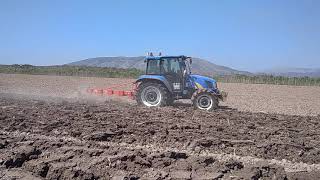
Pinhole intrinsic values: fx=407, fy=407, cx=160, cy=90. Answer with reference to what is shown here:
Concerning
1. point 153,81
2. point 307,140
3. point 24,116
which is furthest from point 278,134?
point 24,116

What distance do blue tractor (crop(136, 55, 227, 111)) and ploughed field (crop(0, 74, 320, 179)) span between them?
160 centimetres

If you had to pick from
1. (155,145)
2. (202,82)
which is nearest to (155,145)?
(155,145)

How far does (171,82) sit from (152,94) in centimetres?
86

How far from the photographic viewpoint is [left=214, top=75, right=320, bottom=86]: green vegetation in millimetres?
45812

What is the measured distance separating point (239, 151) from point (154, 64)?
7.12m

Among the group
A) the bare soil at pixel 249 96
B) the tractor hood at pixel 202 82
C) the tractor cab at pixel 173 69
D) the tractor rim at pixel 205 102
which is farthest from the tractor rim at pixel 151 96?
the bare soil at pixel 249 96

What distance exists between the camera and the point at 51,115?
12.1 meters

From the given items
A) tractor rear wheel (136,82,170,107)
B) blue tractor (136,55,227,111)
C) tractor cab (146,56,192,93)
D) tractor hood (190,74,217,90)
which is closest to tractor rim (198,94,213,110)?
blue tractor (136,55,227,111)

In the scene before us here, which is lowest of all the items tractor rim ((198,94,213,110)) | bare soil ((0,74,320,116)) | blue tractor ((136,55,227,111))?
bare soil ((0,74,320,116))

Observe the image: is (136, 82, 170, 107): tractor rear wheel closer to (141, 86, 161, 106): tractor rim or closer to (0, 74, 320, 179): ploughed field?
(141, 86, 161, 106): tractor rim

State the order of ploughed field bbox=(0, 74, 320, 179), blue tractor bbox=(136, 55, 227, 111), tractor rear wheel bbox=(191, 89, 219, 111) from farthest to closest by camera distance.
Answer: blue tractor bbox=(136, 55, 227, 111), tractor rear wheel bbox=(191, 89, 219, 111), ploughed field bbox=(0, 74, 320, 179)

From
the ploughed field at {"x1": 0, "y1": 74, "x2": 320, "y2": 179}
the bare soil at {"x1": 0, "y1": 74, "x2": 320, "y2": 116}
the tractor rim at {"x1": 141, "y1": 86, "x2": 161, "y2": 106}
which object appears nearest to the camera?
the ploughed field at {"x1": 0, "y1": 74, "x2": 320, "y2": 179}

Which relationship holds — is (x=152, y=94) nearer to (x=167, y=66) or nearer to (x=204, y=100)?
(x=167, y=66)

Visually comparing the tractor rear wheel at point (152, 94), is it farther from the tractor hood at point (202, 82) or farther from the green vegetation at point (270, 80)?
the green vegetation at point (270, 80)
